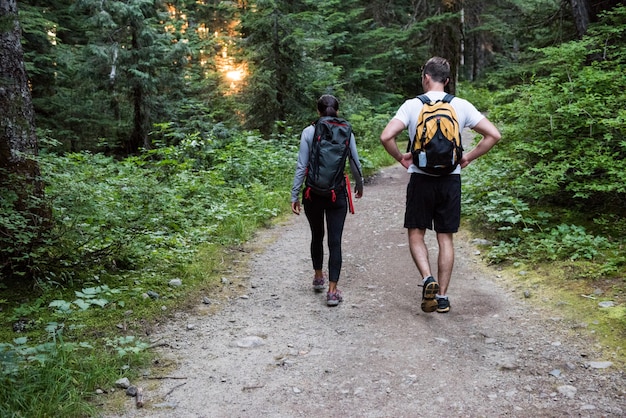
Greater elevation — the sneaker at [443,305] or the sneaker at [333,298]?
the sneaker at [443,305]

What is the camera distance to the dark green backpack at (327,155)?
15.4ft

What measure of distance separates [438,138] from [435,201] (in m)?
0.68

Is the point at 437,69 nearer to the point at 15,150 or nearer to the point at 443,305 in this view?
the point at 443,305

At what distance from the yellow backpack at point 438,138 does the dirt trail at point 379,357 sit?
4.92 ft

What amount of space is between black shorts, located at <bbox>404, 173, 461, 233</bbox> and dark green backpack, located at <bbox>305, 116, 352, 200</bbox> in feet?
2.49

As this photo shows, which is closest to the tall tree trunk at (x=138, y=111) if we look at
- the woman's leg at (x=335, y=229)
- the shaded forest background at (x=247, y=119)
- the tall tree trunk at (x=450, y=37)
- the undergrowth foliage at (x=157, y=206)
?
the shaded forest background at (x=247, y=119)

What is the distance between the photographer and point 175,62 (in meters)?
14.7

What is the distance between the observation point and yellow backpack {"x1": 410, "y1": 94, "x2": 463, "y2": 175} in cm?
416

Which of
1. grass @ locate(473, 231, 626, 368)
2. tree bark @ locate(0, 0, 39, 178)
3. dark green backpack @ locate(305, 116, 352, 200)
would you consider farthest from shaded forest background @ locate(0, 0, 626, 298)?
dark green backpack @ locate(305, 116, 352, 200)

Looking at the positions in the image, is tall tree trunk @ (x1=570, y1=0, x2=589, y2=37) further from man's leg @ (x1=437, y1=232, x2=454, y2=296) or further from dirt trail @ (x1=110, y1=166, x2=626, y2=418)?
man's leg @ (x1=437, y1=232, x2=454, y2=296)

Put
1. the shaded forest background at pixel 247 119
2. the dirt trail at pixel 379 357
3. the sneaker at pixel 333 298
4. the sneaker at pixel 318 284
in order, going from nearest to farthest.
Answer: the dirt trail at pixel 379 357, the shaded forest background at pixel 247 119, the sneaker at pixel 333 298, the sneaker at pixel 318 284

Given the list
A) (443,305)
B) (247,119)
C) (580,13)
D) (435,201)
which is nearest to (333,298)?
(443,305)

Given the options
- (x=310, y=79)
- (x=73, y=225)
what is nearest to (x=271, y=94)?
(x=310, y=79)

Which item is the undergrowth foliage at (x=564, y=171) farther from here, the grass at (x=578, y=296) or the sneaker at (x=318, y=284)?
the sneaker at (x=318, y=284)
